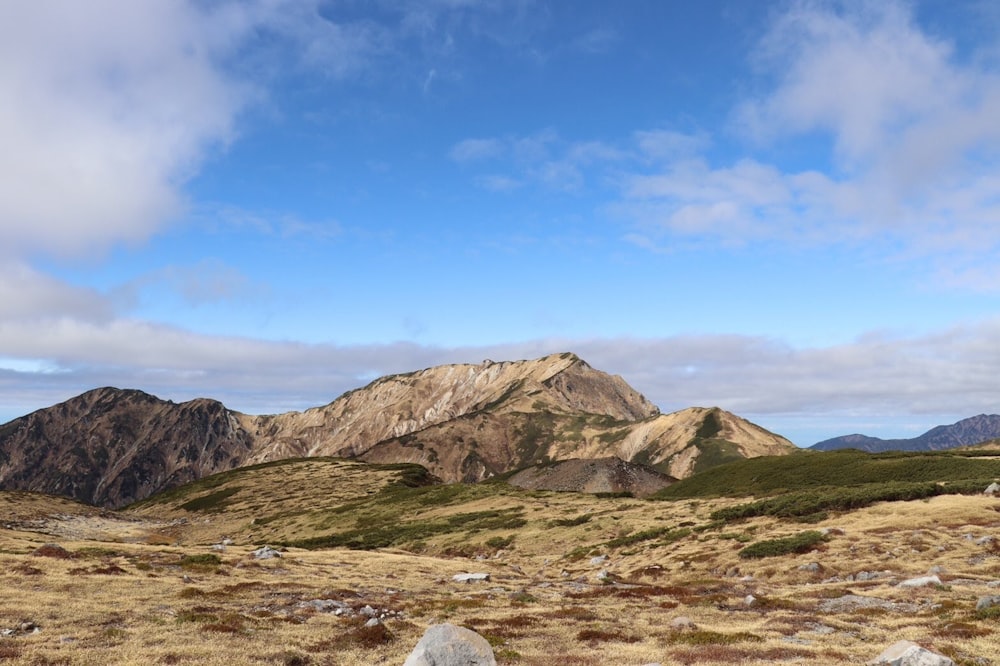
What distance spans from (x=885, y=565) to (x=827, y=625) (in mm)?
20806

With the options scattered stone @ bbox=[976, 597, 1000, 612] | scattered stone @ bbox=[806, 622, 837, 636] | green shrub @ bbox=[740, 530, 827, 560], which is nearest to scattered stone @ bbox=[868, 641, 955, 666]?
scattered stone @ bbox=[806, 622, 837, 636]

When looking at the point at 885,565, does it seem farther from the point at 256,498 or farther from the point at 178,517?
the point at 178,517

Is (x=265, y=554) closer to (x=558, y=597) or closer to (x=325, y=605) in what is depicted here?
(x=325, y=605)

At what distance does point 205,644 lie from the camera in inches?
944

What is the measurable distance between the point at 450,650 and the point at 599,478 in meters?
145

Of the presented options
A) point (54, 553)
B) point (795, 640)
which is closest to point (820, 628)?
point (795, 640)

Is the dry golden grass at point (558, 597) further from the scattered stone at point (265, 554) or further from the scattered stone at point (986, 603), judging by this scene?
the scattered stone at point (265, 554)

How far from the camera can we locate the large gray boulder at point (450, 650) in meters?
18.4

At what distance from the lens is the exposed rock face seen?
156 meters

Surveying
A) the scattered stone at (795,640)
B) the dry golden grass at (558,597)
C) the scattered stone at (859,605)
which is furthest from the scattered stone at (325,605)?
the scattered stone at (859,605)

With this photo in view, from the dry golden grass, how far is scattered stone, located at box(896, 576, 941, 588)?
3.42 ft

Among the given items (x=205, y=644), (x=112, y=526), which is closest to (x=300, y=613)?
(x=205, y=644)

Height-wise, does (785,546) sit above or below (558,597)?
above

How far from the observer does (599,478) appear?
158m
